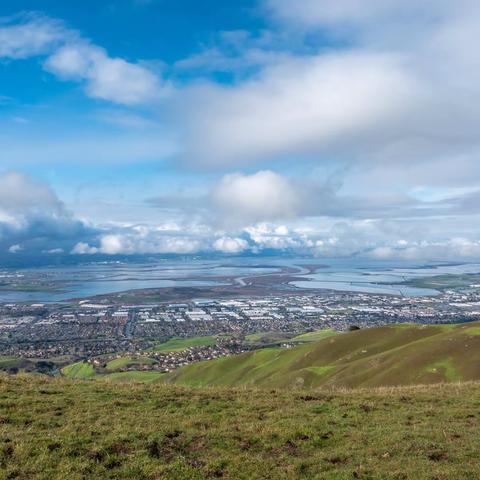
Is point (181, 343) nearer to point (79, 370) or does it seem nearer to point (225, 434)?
point (79, 370)

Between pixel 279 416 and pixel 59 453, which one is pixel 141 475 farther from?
pixel 279 416

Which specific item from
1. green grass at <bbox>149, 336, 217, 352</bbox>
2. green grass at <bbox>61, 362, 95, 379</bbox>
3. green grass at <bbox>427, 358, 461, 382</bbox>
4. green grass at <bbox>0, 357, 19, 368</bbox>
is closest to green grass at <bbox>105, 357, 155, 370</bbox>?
green grass at <bbox>61, 362, 95, 379</bbox>

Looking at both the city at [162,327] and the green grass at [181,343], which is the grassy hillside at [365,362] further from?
the green grass at [181,343]

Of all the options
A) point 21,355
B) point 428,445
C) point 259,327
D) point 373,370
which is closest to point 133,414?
point 428,445

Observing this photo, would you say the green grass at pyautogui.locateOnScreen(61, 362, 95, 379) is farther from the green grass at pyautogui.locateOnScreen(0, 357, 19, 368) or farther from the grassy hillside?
the grassy hillside

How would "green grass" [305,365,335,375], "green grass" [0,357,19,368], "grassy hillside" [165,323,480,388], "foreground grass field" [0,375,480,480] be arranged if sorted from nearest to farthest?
1. "foreground grass field" [0,375,480,480]
2. "grassy hillside" [165,323,480,388]
3. "green grass" [305,365,335,375]
4. "green grass" [0,357,19,368]

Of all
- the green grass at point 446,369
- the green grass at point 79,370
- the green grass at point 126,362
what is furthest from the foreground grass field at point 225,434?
the green grass at point 126,362
